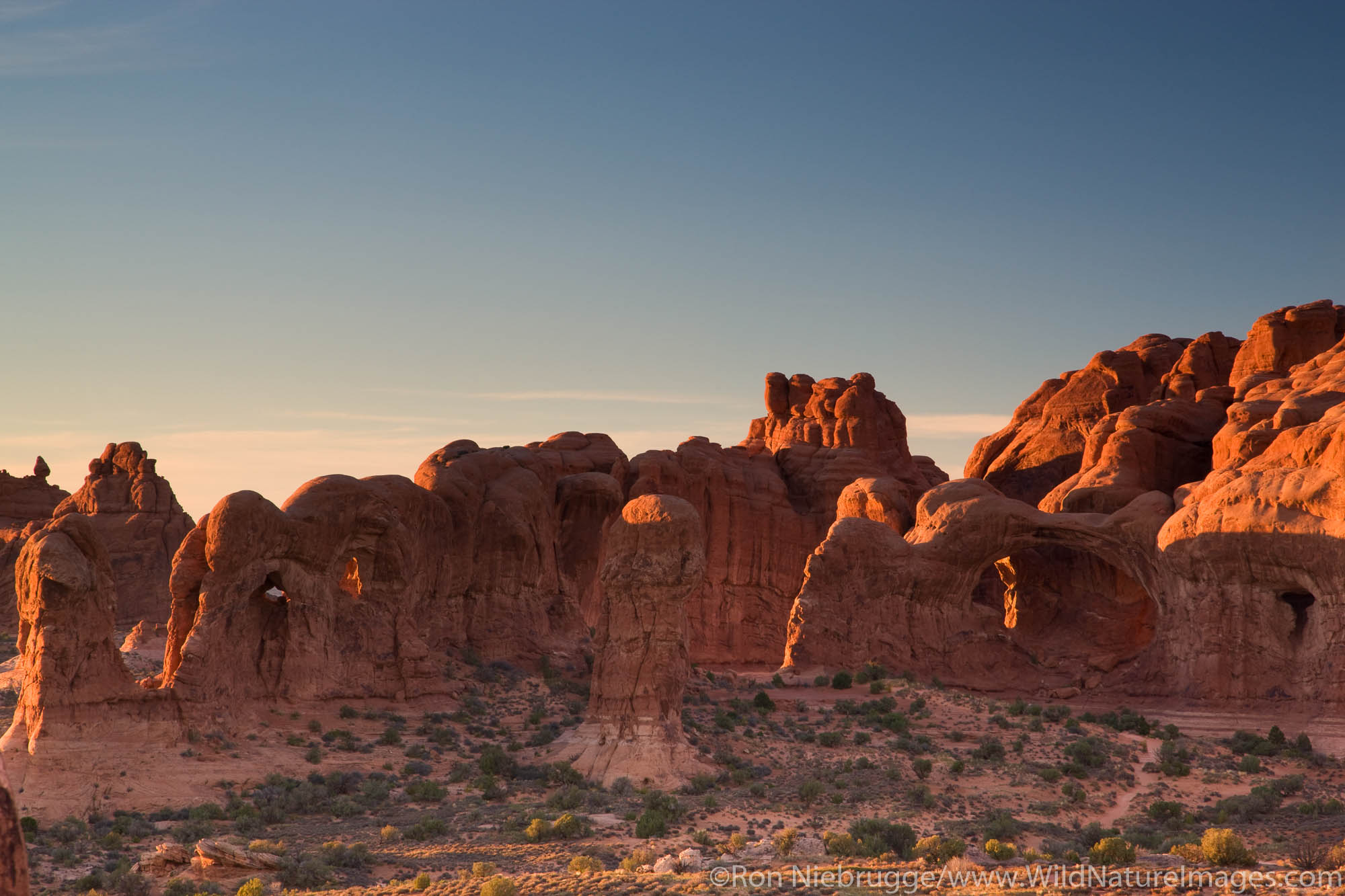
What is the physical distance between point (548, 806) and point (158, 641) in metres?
25.3

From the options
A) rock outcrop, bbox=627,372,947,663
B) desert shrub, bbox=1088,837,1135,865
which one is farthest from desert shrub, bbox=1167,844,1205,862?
rock outcrop, bbox=627,372,947,663

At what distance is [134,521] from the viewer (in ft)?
214

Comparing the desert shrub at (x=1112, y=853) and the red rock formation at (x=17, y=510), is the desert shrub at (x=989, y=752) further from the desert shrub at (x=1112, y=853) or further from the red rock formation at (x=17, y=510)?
the red rock formation at (x=17, y=510)

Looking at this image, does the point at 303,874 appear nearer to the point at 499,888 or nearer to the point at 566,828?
the point at 566,828

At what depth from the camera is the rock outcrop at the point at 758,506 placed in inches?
2366

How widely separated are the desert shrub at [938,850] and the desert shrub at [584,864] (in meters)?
5.72

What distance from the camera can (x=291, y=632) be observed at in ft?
114

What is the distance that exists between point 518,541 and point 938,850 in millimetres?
22142

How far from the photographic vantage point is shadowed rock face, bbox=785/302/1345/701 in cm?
3941

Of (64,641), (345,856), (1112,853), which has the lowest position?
(345,856)

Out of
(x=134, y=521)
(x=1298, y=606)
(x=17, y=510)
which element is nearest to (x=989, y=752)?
(x=1298, y=606)

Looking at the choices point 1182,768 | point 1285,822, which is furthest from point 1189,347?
point 1285,822

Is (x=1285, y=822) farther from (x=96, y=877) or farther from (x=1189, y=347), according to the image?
(x=1189, y=347)

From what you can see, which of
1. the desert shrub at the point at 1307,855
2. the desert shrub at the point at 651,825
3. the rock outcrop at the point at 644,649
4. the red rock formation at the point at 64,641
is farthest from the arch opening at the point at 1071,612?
the red rock formation at the point at 64,641
